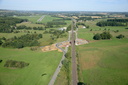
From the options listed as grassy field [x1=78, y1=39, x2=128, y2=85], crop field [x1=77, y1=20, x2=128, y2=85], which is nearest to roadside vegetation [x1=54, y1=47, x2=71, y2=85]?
crop field [x1=77, y1=20, x2=128, y2=85]

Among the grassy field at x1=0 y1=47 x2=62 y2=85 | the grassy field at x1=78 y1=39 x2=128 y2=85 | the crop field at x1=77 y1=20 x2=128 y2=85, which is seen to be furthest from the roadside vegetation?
the grassy field at x1=78 y1=39 x2=128 y2=85

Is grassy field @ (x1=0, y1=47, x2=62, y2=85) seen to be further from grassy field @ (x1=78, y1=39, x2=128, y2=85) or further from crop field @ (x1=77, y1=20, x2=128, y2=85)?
grassy field @ (x1=78, y1=39, x2=128, y2=85)

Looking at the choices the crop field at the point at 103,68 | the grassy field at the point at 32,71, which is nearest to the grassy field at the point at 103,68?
the crop field at the point at 103,68

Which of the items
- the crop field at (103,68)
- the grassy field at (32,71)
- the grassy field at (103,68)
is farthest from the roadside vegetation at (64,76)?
the grassy field at (103,68)

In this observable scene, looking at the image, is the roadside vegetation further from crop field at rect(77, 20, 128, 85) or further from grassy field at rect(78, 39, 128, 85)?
grassy field at rect(78, 39, 128, 85)

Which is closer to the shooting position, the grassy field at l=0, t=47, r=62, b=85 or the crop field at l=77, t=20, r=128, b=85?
the crop field at l=77, t=20, r=128, b=85

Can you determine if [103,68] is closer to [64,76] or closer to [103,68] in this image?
[103,68]

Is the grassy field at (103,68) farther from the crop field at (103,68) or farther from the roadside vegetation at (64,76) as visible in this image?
the roadside vegetation at (64,76)

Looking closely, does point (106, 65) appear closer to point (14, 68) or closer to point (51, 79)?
point (51, 79)

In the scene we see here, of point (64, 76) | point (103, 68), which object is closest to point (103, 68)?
point (103, 68)

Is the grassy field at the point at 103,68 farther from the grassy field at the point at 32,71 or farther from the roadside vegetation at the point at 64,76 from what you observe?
the grassy field at the point at 32,71

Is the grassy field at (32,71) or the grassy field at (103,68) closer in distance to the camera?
the grassy field at (103,68)

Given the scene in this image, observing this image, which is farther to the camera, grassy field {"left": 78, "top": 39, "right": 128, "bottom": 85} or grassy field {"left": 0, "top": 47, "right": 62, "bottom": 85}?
grassy field {"left": 0, "top": 47, "right": 62, "bottom": 85}
